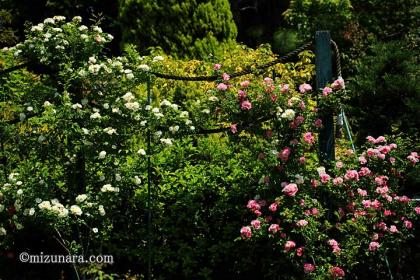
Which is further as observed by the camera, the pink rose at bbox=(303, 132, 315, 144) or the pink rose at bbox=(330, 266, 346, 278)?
the pink rose at bbox=(303, 132, 315, 144)

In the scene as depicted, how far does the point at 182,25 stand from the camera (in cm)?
783

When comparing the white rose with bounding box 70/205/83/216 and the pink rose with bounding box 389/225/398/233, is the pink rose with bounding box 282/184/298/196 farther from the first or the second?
the white rose with bounding box 70/205/83/216

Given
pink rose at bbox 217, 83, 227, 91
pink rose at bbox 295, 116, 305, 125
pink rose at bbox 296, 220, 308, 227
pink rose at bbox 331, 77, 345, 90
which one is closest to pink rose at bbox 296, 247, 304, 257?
pink rose at bbox 296, 220, 308, 227

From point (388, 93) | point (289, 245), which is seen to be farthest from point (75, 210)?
point (388, 93)

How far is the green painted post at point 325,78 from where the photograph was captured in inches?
194

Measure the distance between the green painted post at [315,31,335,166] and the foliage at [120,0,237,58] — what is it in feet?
9.54

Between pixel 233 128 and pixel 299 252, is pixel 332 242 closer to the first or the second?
pixel 299 252

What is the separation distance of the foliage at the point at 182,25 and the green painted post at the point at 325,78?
2907mm

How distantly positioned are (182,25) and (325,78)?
126 inches

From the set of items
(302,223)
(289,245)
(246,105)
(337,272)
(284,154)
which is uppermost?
(246,105)

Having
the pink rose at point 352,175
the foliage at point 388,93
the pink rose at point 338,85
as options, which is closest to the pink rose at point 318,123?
the pink rose at point 338,85

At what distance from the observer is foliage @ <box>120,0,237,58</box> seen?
783cm

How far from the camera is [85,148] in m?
4.72

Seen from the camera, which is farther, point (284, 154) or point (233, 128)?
point (233, 128)
